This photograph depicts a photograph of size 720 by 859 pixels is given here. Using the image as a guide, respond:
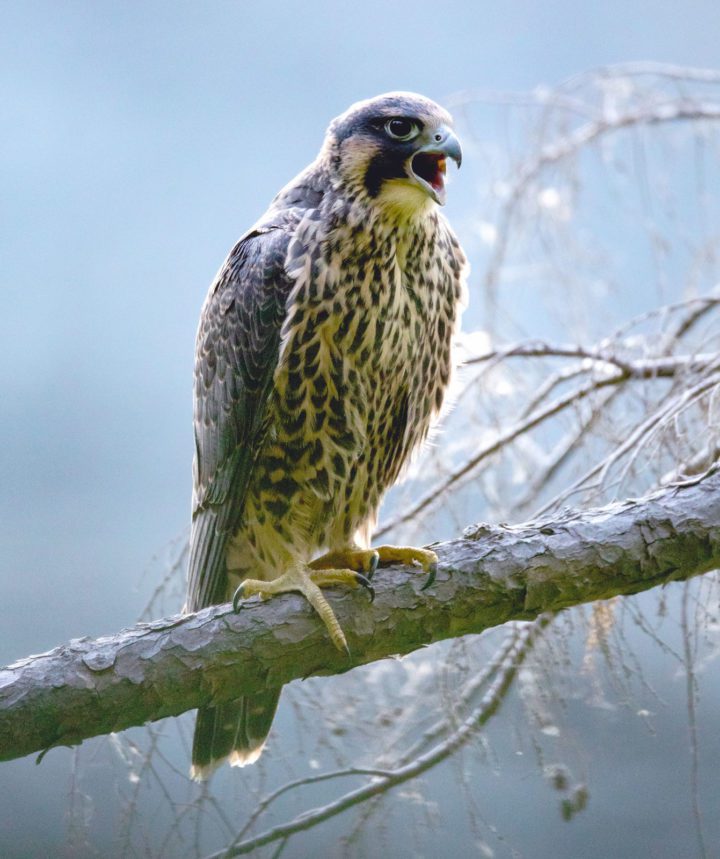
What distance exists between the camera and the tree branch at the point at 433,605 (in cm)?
184

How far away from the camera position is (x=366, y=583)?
6.84 feet

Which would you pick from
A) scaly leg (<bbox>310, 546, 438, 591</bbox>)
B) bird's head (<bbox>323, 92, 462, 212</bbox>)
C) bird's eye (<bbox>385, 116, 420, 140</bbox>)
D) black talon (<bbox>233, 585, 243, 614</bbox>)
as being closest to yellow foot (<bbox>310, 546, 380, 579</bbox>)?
scaly leg (<bbox>310, 546, 438, 591</bbox>)

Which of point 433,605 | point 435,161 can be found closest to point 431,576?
point 433,605

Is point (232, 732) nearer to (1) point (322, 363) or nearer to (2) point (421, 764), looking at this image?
(2) point (421, 764)

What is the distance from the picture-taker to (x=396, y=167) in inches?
88.7

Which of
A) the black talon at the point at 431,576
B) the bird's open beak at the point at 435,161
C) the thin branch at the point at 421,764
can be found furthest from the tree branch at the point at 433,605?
the bird's open beak at the point at 435,161

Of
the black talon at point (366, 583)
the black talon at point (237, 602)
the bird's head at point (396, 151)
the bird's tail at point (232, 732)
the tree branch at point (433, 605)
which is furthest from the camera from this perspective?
the bird's tail at point (232, 732)

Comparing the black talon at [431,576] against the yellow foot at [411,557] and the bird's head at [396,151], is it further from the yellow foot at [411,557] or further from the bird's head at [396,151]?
the bird's head at [396,151]

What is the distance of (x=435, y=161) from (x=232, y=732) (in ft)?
4.63

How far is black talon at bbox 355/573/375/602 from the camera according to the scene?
6.77ft

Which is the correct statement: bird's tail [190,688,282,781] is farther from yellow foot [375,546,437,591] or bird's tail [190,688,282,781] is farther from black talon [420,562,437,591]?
black talon [420,562,437,591]

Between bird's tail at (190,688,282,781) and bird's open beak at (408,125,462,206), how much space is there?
1.20 metres

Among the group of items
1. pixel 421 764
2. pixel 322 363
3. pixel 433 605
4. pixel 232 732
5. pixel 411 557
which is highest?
pixel 322 363

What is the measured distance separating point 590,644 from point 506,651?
299 millimetres
